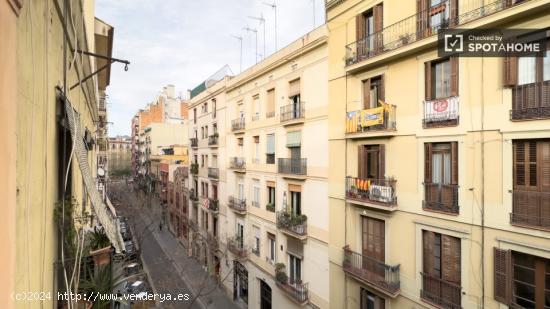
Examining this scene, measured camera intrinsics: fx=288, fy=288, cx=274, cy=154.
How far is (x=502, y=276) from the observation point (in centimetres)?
758

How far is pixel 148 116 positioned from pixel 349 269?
56859 millimetres

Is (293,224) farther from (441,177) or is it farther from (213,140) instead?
(213,140)

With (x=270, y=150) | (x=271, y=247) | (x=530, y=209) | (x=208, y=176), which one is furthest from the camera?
(x=208, y=176)

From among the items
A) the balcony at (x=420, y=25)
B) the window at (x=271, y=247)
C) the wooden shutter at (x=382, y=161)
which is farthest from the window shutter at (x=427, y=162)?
the window at (x=271, y=247)

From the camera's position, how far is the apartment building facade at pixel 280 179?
13312mm

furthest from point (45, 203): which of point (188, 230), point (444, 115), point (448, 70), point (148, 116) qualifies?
point (148, 116)

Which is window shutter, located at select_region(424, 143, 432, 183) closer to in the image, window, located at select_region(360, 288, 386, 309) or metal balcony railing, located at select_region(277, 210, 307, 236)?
window, located at select_region(360, 288, 386, 309)

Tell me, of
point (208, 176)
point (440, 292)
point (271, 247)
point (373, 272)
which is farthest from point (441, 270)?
point (208, 176)

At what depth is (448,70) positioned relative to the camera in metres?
8.84

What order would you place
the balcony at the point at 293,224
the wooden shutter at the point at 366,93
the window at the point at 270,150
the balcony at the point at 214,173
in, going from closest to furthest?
the wooden shutter at the point at 366,93, the balcony at the point at 293,224, the window at the point at 270,150, the balcony at the point at 214,173

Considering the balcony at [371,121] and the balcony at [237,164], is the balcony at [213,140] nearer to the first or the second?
the balcony at [237,164]

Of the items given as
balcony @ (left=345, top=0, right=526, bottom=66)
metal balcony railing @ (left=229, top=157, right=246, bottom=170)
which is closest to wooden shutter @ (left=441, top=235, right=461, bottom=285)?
balcony @ (left=345, top=0, right=526, bottom=66)

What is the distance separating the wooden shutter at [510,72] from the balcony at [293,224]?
9.38m

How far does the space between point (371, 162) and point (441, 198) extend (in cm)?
283
